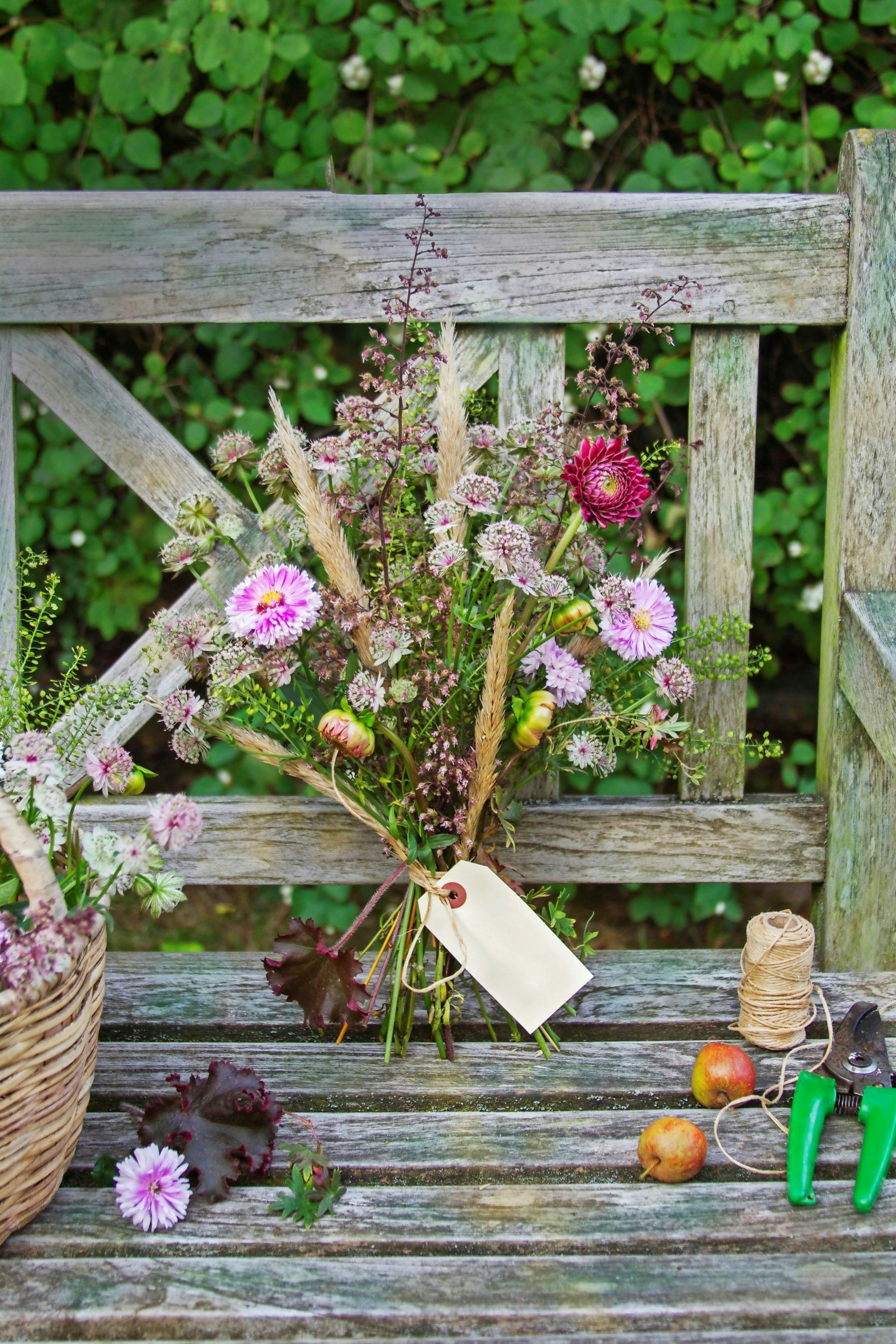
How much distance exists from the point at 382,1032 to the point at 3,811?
594 millimetres

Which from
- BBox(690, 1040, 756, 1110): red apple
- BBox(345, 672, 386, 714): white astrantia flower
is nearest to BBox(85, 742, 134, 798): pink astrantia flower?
BBox(345, 672, 386, 714): white astrantia flower

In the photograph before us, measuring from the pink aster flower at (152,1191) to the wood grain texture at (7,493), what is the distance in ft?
2.56

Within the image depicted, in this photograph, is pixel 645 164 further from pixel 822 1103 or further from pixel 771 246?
pixel 822 1103

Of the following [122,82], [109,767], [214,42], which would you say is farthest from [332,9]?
[109,767]

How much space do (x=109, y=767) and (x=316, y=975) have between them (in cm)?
33

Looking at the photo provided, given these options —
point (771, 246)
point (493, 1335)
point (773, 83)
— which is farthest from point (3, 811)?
point (773, 83)

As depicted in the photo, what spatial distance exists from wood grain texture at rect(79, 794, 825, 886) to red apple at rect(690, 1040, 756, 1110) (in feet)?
1.35

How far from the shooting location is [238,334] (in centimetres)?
216

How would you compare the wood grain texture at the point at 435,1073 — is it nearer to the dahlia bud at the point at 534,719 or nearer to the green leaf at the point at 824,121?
the dahlia bud at the point at 534,719

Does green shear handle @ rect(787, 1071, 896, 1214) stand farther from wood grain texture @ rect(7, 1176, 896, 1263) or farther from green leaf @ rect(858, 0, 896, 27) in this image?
green leaf @ rect(858, 0, 896, 27)

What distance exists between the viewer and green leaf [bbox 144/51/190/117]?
1.94 m

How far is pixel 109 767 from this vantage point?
120cm

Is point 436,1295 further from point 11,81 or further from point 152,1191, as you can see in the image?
point 11,81

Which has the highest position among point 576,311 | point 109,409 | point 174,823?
point 576,311
